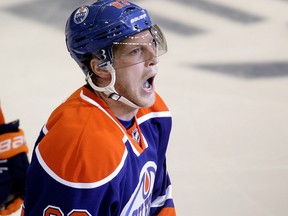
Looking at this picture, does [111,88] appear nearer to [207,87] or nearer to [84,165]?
[84,165]

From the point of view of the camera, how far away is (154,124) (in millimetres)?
2156

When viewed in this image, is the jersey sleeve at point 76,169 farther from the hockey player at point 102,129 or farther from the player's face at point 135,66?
the player's face at point 135,66

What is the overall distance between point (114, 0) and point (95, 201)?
1.59 feet

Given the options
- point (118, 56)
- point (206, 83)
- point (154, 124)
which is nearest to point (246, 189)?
point (206, 83)

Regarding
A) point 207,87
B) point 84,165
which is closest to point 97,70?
point 84,165

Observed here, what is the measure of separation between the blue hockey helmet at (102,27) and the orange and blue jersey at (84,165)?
0.11m

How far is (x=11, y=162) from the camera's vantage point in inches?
100

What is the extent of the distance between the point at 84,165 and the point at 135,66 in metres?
0.29

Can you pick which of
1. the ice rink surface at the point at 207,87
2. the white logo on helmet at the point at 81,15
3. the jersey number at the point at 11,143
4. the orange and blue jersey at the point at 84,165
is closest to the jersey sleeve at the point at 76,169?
the orange and blue jersey at the point at 84,165

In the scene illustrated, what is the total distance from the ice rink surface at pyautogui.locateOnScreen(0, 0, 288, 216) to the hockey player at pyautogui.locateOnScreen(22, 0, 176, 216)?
1020 mm

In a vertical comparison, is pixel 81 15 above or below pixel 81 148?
above

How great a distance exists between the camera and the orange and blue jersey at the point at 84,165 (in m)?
1.76

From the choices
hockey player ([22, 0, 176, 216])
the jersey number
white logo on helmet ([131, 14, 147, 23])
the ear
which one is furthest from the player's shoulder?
the jersey number

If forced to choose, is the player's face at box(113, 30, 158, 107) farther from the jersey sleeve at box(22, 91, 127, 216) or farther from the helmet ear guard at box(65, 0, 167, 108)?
the jersey sleeve at box(22, 91, 127, 216)
